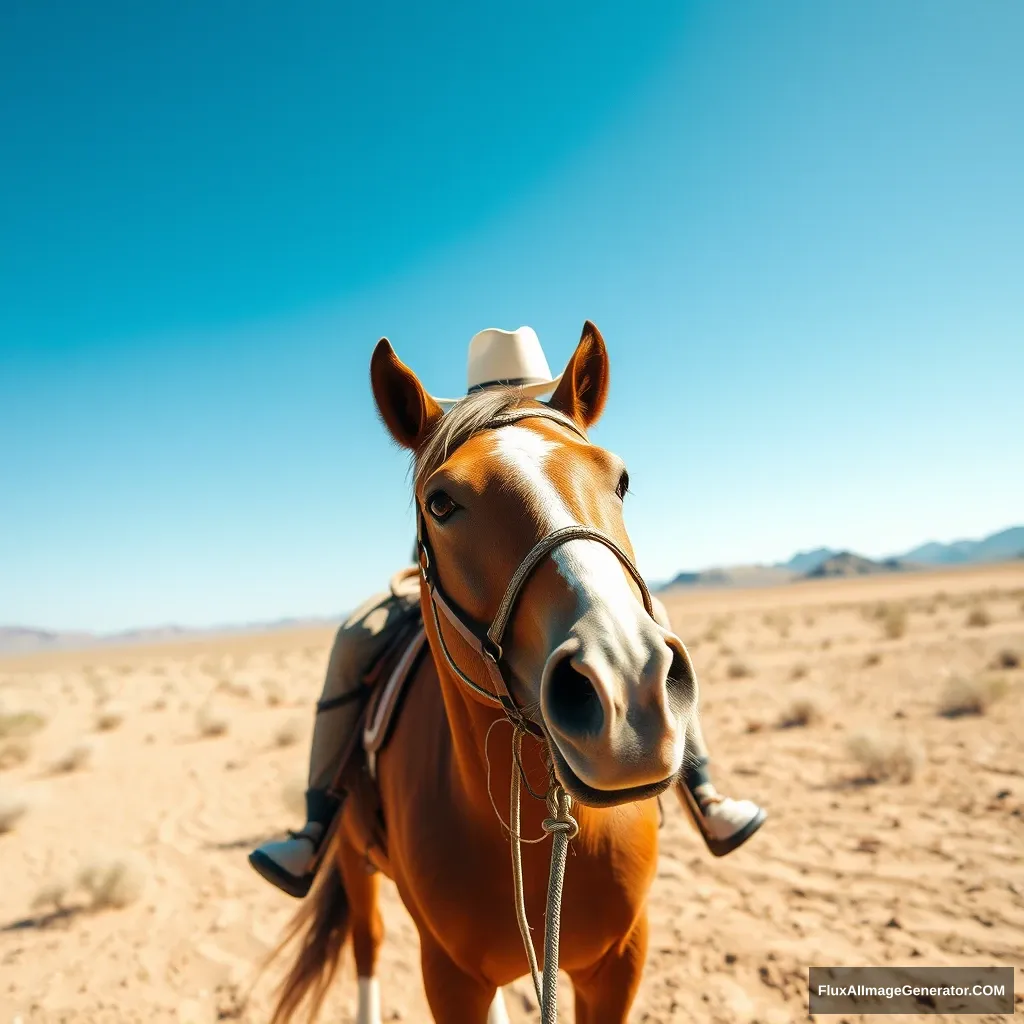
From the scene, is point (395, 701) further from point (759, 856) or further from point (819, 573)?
point (819, 573)

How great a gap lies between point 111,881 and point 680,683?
21.7 feet

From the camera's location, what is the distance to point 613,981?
2.27 metres

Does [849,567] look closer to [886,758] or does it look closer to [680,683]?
[886,758]

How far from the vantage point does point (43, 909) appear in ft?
18.5

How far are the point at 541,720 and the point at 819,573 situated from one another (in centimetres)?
14110

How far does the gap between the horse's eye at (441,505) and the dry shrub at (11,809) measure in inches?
363

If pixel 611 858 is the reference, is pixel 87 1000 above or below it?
below

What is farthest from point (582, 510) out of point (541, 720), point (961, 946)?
point (961, 946)

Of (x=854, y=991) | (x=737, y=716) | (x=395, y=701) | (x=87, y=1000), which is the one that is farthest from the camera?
(x=737, y=716)

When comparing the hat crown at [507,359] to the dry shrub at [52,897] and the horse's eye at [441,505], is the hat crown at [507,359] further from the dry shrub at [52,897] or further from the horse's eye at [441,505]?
the dry shrub at [52,897]

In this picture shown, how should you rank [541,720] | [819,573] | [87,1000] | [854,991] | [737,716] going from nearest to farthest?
[541,720] → [854,991] → [87,1000] → [737,716] → [819,573]

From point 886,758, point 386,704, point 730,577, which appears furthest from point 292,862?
point 730,577

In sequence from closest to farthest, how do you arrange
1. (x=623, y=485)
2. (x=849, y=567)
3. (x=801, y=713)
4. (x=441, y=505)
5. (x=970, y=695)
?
(x=441, y=505) → (x=623, y=485) → (x=970, y=695) → (x=801, y=713) → (x=849, y=567)

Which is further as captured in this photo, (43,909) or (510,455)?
(43,909)
